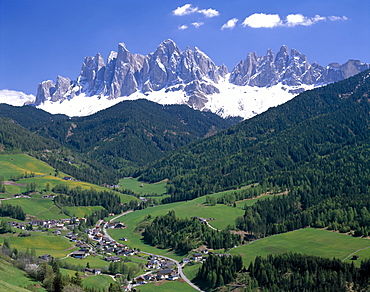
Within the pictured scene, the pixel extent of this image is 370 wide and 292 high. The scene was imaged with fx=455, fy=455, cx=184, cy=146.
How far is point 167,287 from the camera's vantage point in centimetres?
13150

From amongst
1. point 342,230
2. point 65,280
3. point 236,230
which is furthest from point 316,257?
point 65,280

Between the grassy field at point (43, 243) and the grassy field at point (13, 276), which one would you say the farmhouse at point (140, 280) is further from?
the grassy field at point (13, 276)

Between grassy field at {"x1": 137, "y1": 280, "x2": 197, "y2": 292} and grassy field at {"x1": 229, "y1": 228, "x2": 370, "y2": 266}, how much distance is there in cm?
2238

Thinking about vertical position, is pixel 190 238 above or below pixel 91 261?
above

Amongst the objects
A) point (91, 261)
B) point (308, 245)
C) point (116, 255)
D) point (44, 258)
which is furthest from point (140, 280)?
point (308, 245)

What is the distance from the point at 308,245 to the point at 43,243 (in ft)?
316

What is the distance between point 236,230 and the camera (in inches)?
7594

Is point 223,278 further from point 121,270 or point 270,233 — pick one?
point 270,233

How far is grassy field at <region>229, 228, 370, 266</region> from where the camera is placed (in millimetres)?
147125

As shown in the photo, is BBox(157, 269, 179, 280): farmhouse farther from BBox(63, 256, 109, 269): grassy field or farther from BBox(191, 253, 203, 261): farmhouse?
BBox(63, 256, 109, 269): grassy field

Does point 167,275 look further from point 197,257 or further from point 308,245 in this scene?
point 308,245

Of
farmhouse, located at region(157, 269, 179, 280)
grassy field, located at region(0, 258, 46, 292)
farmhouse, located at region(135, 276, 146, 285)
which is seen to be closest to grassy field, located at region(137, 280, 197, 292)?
farmhouse, located at region(135, 276, 146, 285)

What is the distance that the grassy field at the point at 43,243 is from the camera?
160712 millimetres

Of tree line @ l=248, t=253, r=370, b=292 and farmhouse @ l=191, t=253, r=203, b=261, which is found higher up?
farmhouse @ l=191, t=253, r=203, b=261
